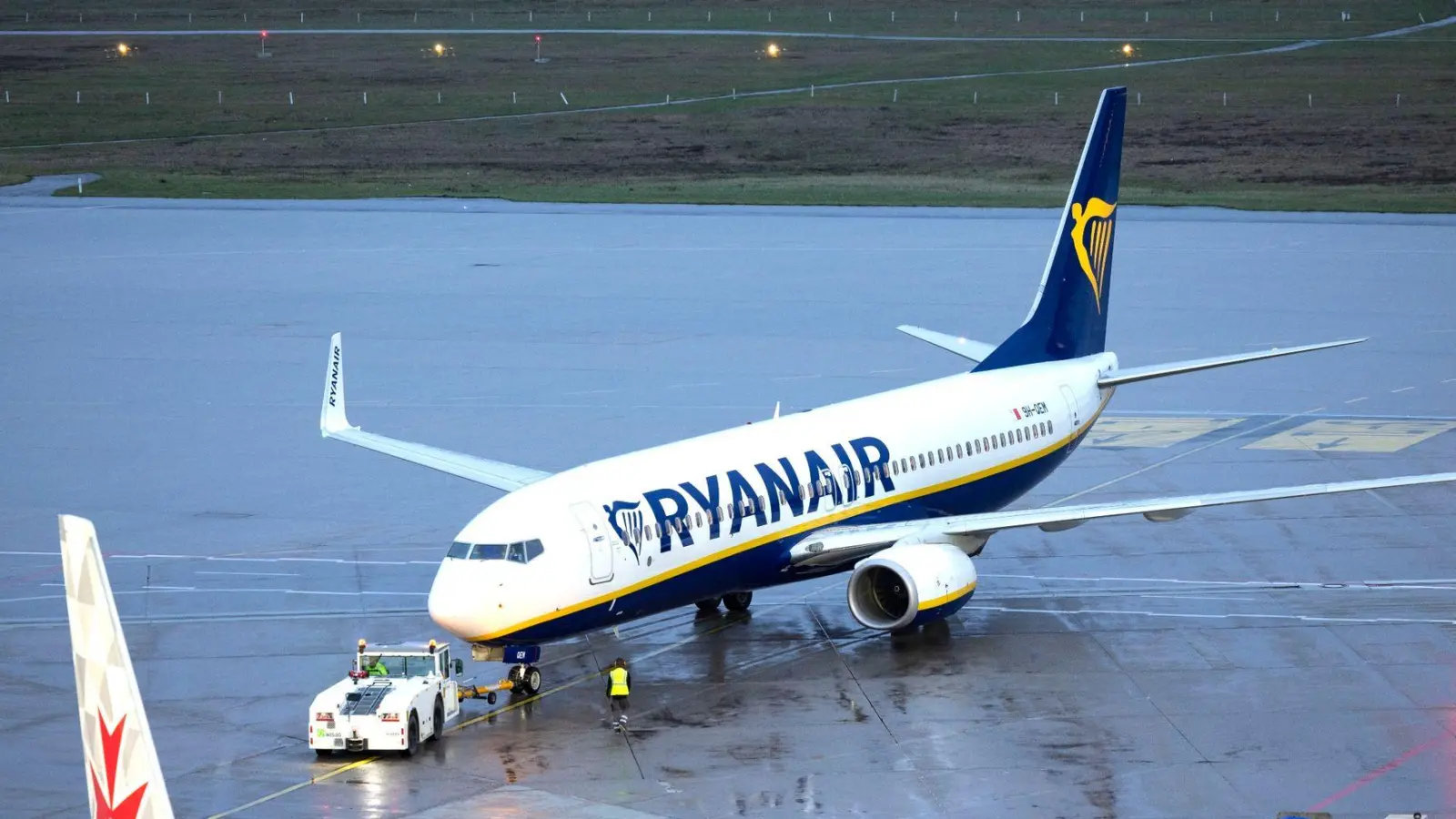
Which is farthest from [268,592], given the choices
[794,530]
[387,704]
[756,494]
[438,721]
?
[794,530]

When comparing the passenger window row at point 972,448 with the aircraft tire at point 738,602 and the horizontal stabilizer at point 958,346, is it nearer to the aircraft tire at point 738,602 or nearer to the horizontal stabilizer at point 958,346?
the horizontal stabilizer at point 958,346

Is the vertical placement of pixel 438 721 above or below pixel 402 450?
below

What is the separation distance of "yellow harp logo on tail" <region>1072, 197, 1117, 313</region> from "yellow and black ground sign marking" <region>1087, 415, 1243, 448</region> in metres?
7.73

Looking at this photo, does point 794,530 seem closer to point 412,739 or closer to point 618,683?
point 618,683

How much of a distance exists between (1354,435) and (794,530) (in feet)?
76.9

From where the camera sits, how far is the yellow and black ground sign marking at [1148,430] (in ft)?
184

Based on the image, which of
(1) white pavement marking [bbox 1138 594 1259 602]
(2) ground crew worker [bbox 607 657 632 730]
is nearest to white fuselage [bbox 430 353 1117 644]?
(2) ground crew worker [bbox 607 657 632 730]

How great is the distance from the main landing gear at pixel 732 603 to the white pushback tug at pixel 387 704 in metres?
8.17

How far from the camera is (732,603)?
136 feet

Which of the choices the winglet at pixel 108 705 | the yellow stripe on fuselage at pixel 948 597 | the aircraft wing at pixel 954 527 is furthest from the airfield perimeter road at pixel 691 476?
the winglet at pixel 108 705

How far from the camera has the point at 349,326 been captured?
2842 inches

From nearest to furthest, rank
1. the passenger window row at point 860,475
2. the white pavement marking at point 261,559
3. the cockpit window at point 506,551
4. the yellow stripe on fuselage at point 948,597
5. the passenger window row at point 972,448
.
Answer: the cockpit window at point 506,551
the passenger window row at point 860,475
the yellow stripe on fuselage at point 948,597
the passenger window row at point 972,448
the white pavement marking at point 261,559

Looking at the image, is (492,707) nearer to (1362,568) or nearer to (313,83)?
(1362,568)

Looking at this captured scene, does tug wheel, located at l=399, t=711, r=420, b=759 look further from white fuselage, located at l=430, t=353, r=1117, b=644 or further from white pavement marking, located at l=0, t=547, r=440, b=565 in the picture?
white pavement marking, located at l=0, t=547, r=440, b=565
